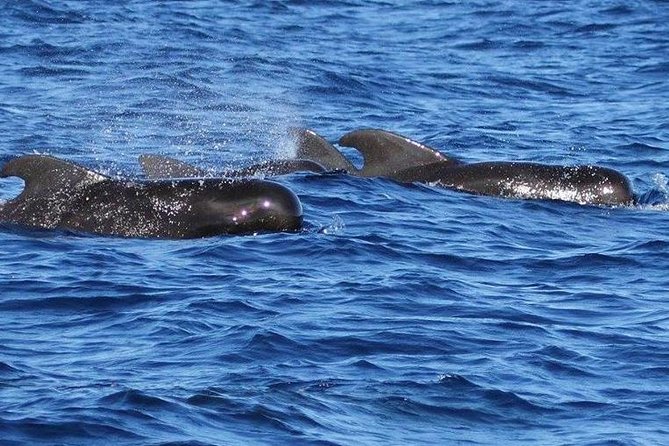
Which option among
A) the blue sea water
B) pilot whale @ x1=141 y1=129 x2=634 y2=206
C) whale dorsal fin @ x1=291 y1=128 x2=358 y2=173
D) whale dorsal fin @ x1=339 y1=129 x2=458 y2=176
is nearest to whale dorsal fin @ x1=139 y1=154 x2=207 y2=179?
the blue sea water

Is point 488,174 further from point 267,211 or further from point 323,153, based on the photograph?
point 267,211

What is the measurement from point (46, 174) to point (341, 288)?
2.98 m

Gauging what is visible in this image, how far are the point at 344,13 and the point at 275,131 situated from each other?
12696 millimetres

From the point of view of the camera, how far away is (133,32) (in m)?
29.5

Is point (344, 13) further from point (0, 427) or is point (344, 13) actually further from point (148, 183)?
point (0, 427)

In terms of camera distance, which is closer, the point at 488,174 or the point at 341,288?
the point at 341,288

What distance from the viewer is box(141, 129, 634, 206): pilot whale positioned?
1744 cm

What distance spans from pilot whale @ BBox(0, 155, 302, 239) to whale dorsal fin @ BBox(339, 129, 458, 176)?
3.36 metres

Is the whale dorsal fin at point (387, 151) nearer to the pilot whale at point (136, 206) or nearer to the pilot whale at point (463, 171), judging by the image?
the pilot whale at point (463, 171)

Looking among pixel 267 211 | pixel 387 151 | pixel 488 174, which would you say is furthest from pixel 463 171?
pixel 267 211

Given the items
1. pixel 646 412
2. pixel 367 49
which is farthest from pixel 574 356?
pixel 367 49

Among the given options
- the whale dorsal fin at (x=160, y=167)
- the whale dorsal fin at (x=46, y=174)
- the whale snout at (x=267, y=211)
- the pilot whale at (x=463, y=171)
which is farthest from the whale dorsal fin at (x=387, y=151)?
the whale dorsal fin at (x=46, y=174)

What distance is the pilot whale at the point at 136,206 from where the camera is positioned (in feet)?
46.4

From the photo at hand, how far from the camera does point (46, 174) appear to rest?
46.0ft
